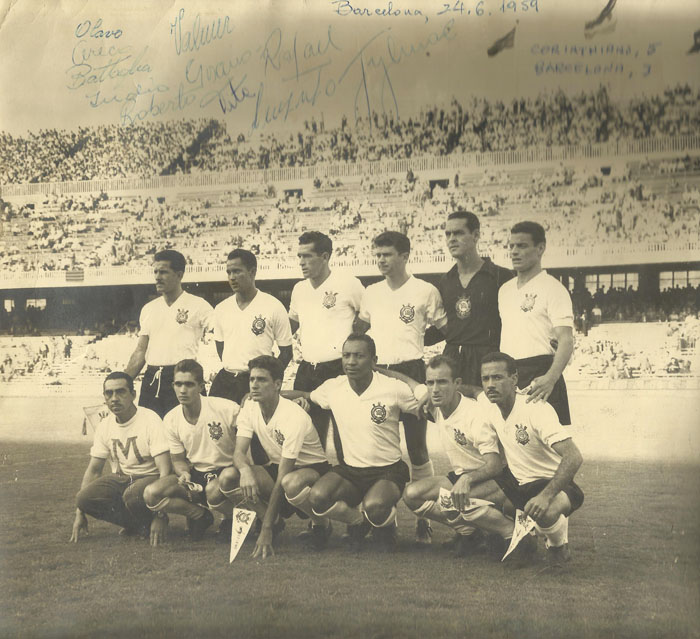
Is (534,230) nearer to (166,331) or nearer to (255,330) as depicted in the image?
(255,330)

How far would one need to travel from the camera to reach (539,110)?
329cm

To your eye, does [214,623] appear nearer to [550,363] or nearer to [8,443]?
[8,443]

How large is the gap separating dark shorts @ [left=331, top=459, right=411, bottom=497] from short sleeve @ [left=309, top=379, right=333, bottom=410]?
13.1 inches

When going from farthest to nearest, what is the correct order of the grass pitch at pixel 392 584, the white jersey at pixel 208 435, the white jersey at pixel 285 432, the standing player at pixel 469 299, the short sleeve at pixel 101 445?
the short sleeve at pixel 101 445 → the white jersey at pixel 208 435 → the white jersey at pixel 285 432 → the standing player at pixel 469 299 → the grass pitch at pixel 392 584

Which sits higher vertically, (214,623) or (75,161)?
(75,161)

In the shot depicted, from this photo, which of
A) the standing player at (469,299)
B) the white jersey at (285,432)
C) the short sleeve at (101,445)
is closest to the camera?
the standing player at (469,299)

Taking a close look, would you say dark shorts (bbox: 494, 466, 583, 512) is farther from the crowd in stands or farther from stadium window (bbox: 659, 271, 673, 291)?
the crowd in stands

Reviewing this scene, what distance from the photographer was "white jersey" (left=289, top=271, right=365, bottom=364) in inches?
133

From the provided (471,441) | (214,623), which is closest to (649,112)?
(471,441)

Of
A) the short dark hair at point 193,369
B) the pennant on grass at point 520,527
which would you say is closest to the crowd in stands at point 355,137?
the short dark hair at point 193,369

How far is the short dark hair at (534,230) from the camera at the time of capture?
3.27 m

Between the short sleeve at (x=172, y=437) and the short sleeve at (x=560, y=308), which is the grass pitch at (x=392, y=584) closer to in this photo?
the short sleeve at (x=172, y=437)

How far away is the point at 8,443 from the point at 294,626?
1.74m

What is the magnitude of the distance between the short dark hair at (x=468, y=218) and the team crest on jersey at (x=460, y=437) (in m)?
0.93
